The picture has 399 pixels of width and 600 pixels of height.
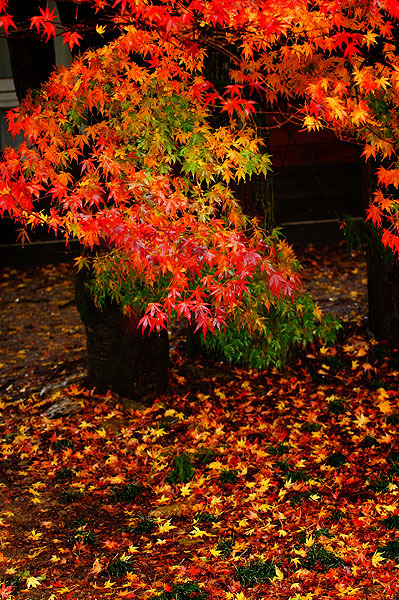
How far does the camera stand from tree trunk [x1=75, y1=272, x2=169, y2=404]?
7648mm

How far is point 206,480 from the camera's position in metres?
6.32

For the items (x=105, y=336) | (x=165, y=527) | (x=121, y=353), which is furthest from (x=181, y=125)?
(x=165, y=527)

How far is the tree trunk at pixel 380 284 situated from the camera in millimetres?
8203

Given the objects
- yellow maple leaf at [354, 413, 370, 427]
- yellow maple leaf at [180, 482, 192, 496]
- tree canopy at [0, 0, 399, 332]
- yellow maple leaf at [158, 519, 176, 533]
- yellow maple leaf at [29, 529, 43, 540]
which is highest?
tree canopy at [0, 0, 399, 332]

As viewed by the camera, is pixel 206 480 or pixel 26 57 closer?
pixel 206 480

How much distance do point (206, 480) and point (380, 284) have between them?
3.46m

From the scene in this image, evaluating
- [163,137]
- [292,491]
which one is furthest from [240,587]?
[163,137]

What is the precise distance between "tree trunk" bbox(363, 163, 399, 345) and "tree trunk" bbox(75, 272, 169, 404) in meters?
2.57

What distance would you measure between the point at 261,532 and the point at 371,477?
1.25m

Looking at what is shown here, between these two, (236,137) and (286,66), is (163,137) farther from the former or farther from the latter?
(286,66)

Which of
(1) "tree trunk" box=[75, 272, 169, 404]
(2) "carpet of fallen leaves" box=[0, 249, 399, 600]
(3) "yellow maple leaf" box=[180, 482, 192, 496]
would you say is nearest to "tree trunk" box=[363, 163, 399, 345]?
(2) "carpet of fallen leaves" box=[0, 249, 399, 600]

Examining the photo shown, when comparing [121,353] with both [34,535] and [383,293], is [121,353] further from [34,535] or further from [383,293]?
[383,293]

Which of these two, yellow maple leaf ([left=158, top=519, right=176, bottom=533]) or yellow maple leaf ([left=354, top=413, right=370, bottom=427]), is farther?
yellow maple leaf ([left=354, top=413, right=370, bottom=427])

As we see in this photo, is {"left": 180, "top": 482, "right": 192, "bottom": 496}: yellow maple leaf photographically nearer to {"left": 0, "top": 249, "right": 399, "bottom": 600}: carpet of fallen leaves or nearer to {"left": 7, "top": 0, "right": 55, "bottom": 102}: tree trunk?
{"left": 0, "top": 249, "right": 399, "bottom": 600}: carpet of fallen leaves
